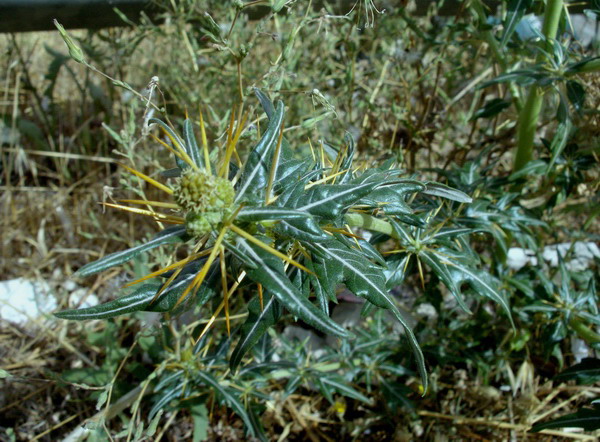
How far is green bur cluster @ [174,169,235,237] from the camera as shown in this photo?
0.78 m

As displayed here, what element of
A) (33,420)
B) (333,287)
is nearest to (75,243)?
(33,420)

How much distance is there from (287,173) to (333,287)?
214mm

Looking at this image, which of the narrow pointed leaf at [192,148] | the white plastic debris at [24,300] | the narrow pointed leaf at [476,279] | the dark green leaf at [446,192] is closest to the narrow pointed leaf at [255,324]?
→ the narrow pointed leaf at [192,148]

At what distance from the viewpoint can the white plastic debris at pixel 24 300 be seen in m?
2.23

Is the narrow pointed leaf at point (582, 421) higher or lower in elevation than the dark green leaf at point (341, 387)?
higher

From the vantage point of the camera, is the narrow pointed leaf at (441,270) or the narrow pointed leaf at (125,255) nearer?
the narrow pointed leaf at (125,255)

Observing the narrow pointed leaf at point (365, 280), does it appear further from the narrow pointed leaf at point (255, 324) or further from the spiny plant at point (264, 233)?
the narrow pointed leaf at point (255, 324)

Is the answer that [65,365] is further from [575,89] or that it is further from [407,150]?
[575,89]

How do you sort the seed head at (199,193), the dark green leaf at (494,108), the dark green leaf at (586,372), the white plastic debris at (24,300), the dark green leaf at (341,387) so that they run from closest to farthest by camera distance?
the seed head at (199,193), the dark green leaf at (586,372), the dark green leaf at (341,387), the dark green leaf at (494,108), the white plastic debris at (24,300)

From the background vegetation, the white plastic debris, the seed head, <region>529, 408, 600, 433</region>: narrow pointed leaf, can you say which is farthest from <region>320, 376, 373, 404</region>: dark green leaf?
the white plastic debris

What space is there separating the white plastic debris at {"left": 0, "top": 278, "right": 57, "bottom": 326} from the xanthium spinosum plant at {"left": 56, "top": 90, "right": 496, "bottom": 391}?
1.50 m

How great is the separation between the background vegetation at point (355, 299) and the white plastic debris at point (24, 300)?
0.17 ft

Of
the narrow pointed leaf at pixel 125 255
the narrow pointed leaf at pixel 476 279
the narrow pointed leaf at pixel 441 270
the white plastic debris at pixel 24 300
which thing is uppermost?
the narrow pointed leaf at pixel 125 255

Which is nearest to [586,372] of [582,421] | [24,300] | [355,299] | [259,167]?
[582,421]
